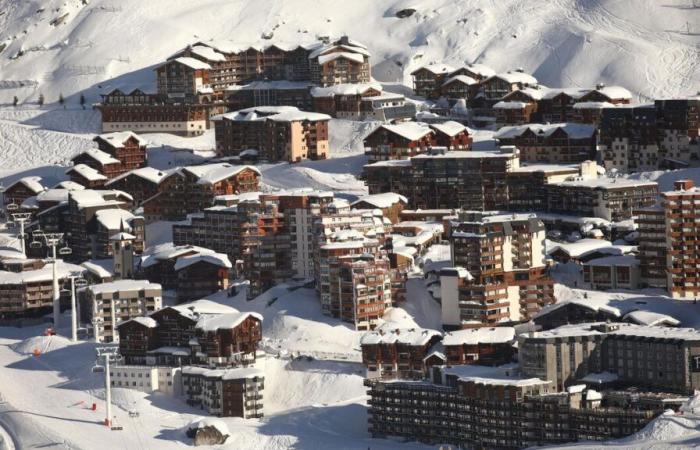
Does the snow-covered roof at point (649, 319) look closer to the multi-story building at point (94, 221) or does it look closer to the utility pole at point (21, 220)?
the multi-story building at point (94, 221)

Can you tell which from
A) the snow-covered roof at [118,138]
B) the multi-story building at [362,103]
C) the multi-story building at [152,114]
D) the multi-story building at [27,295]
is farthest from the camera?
the multi-story building at [152,114]

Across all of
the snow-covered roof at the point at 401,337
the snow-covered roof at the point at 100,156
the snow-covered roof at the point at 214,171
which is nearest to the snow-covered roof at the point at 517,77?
the snow-covered roof at the point at 214,171

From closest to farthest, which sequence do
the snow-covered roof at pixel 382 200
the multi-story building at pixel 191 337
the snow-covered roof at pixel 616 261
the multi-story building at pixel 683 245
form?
the multi-story building at pixel 191 337 < the multi-story building at pixel 683 245 < the snow-covered roof at pixel 616 261 < the snow-covered roof at pixel 382 200

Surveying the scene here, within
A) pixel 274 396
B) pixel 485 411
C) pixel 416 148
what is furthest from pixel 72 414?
pixel 416 148

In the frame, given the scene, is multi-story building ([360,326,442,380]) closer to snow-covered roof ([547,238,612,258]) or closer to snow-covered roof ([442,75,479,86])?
snow-covered roof ([547,238,612,258])

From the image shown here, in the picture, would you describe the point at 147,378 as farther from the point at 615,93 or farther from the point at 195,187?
the point at 615,93

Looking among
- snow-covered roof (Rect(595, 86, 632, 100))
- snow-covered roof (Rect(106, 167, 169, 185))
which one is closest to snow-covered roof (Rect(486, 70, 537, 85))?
snow-covered roof (Rect(595, 86, 632, 100))
